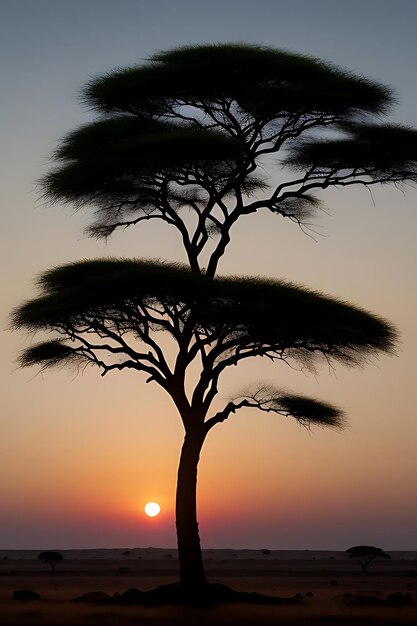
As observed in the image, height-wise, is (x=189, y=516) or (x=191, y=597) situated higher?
(x=189, y=516)

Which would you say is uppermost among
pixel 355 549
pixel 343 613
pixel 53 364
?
pixel 53 364

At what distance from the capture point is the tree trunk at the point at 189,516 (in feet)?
77.6

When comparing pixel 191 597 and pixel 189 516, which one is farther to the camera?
pixel 189 516

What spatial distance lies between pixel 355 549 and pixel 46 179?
26.7m

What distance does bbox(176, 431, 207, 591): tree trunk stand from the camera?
931 inches

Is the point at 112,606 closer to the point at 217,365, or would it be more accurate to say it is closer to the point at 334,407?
the point at 217,365

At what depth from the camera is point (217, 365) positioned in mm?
24406

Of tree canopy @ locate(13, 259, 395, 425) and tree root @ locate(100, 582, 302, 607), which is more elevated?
tree canopy @ locate(13, 259, 395, 425)

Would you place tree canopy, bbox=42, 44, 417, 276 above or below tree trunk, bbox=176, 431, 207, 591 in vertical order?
above

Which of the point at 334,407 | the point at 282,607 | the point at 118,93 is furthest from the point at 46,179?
the point at 282,607

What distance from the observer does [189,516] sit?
23.8 meters

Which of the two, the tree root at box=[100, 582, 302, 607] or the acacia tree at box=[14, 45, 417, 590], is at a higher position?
the acacia tree at box=[14, 45, 417, 590]

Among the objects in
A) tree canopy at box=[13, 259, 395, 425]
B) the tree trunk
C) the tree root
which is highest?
tree canopy at box=[13, 259, 395, 425]

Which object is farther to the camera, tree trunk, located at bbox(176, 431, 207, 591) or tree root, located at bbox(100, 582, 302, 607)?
tree trunk, located at bbox(176, 431, 207, 591)
